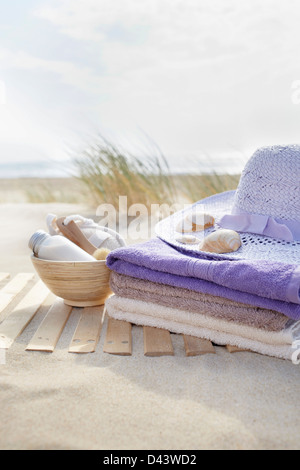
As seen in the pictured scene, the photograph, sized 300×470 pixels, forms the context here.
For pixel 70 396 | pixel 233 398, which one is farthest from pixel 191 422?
pixel 70 396

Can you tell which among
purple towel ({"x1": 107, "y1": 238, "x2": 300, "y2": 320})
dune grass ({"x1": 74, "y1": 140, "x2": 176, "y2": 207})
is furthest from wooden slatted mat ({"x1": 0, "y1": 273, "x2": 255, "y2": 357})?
dune grass ({"x1": 74, "y1": 140, "x2": 176, "y2": 207})

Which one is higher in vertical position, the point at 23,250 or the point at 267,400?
the point at 267,400

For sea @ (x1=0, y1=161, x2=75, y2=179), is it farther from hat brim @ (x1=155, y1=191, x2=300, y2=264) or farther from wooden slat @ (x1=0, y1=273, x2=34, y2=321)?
hat brim @ (x1=155, y1=191, x2=300, y2=264)

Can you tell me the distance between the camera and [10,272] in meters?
1.95

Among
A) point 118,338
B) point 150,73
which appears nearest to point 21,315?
point 118,338

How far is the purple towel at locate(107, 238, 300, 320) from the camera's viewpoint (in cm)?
98

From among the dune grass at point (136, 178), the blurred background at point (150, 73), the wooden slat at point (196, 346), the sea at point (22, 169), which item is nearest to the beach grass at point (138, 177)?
the dune grass at point (136, 178)

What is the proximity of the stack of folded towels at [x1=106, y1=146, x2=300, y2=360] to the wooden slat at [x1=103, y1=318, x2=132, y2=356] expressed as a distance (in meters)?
0.03

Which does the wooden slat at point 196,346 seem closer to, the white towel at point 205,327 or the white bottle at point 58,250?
the white towel at point 205,327

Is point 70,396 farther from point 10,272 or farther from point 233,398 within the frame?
point 10,272

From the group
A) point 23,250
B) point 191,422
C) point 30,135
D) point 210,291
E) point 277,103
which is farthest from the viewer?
point 30,135

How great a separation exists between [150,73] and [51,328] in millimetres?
9766
